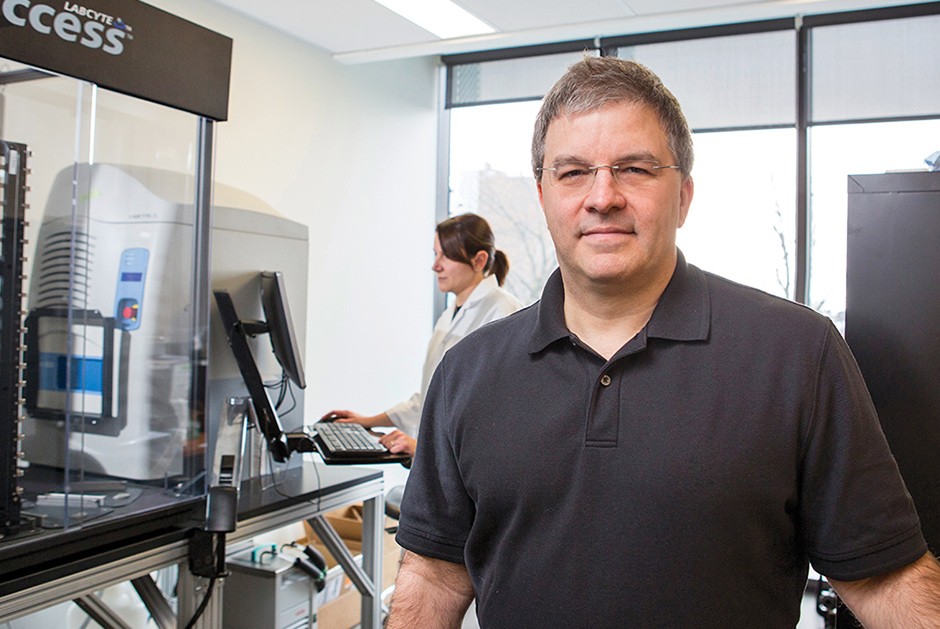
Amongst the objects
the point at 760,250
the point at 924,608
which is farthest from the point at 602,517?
the point at 760,250

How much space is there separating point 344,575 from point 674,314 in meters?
2.20

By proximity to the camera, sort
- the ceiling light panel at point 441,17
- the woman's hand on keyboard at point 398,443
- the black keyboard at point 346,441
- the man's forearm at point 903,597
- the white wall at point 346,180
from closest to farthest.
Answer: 1. the man's forearm at point 903,597
2. the black keyboard at point 346,441
3. the woman's hand on keyboard at point 398,443
4. the ceiling light panel at point 441,17
5. the white wall at point 346,180

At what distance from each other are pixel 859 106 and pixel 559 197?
3340 millimetres

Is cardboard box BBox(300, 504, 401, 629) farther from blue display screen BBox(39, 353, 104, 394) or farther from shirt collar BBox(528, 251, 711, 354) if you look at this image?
shirt collar BBox(528, 251, 711, 354)

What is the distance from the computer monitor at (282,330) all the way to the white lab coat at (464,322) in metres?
0.54

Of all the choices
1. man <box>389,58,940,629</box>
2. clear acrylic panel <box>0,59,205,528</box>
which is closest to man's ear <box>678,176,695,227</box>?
man <box>389,58,940,629</box>

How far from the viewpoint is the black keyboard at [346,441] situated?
7.01ft

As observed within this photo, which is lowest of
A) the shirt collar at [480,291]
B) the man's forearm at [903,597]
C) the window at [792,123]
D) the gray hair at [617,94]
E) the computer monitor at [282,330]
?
the man's forearm at [903,597]

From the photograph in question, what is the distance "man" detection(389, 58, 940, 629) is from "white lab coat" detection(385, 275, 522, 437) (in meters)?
1.50

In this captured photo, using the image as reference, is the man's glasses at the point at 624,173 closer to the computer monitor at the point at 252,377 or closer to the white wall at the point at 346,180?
the computer monitor at the point at 252,377

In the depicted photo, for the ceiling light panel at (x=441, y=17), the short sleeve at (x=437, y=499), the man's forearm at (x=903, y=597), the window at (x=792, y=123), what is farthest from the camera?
the window at (x=792, y=123)

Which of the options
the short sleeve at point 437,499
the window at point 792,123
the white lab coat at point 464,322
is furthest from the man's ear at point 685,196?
the window at point 792,123

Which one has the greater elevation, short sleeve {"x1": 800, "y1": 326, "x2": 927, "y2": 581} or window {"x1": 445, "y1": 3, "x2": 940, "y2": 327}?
window {"x1": 445, "y1": 3, "x2": 940, "y2": 327}

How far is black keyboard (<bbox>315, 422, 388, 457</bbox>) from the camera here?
2137 millimetres
